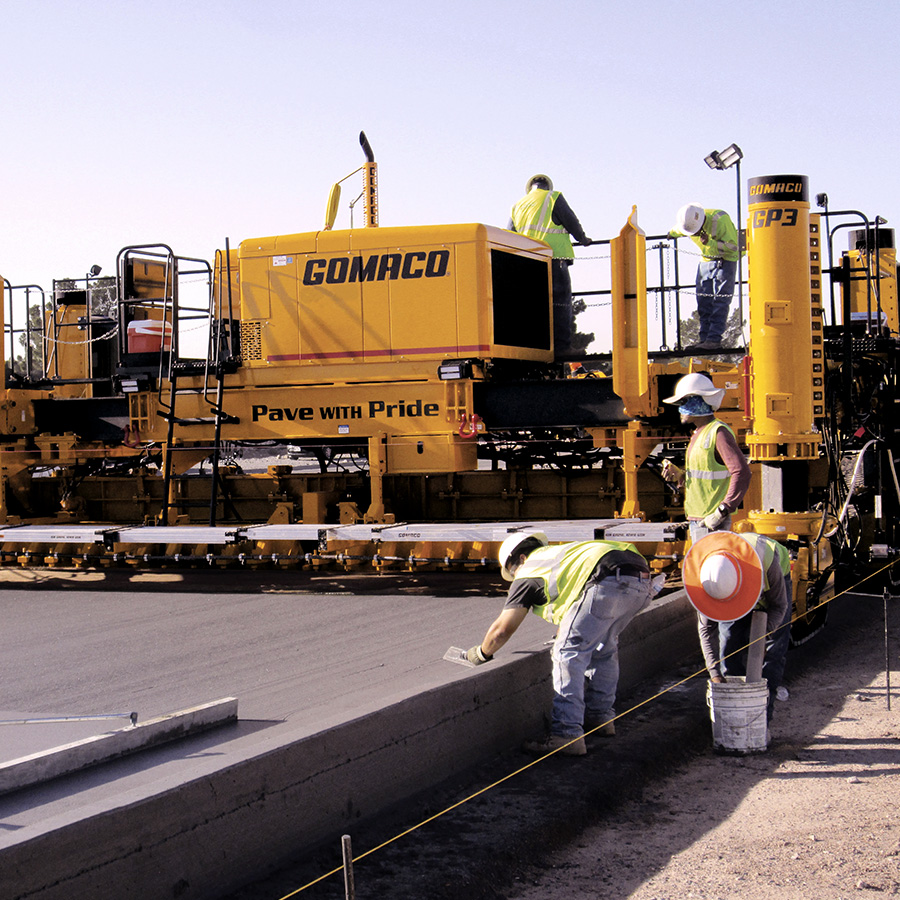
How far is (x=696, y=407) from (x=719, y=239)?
3.73 metres

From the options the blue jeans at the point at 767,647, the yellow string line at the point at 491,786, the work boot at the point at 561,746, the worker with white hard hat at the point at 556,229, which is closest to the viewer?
the yellow string line at the point at 491,786

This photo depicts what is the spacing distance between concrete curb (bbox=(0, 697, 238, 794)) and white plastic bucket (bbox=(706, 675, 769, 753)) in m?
2.68

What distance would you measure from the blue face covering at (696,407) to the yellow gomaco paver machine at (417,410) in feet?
4.16

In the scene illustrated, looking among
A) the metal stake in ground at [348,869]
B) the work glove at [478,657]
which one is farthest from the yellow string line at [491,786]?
the work glove at [478,657]

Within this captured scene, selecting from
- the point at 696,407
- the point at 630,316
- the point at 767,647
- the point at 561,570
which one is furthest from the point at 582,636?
the point at 630,316

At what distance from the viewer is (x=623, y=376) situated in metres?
10.3

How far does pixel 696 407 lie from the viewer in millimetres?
7730

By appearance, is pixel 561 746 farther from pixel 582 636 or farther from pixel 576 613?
pixel 576 613

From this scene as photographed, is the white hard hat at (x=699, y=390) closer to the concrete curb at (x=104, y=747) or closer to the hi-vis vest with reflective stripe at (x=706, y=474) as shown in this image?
the hi-vis vest with reflective stripe at (x=706, y=474)

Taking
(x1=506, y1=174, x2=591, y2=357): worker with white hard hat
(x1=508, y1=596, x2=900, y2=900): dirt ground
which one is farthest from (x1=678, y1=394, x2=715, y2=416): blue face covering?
(x1=506, y1=174, x2=591, y2=357): worker with white hard hat

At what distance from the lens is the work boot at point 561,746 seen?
5859 millimetres

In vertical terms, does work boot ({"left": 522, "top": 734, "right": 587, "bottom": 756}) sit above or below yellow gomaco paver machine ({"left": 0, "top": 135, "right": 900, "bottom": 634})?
below

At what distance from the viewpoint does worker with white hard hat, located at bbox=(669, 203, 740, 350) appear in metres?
10.9

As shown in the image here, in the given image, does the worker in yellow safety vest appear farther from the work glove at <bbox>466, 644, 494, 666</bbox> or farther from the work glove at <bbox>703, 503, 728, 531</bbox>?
the work glove at <bbox>466, 644, 494, 666</bbox>
